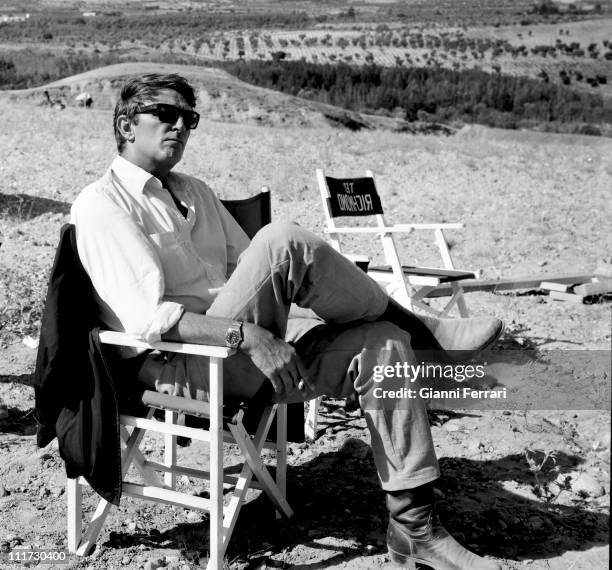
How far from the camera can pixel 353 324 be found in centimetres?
252

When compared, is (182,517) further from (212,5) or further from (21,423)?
(212,5)

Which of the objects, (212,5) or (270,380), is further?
(212,5)

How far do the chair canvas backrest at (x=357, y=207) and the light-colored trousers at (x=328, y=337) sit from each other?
7.16ft

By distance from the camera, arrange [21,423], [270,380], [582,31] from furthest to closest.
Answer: [582,31] < [21,423] < [270,380]

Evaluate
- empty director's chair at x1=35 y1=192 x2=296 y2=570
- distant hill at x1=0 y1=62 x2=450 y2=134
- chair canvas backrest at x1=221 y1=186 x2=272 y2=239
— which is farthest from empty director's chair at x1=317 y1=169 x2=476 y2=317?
distant hill at x1=0 y1=62 x2=450 y2=134

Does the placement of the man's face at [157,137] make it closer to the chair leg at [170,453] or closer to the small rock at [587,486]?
the chair leg at [170,453]

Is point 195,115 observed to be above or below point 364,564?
above

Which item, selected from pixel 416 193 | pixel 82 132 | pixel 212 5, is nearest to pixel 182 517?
pixel 416 193

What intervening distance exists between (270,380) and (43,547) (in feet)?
3.22

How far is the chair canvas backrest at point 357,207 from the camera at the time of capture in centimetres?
475

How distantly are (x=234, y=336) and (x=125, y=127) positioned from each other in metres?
0.89

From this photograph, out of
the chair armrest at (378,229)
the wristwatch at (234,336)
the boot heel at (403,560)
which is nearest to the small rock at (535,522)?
the boot heel at (403,560)

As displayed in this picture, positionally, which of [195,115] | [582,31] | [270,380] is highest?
[195,115]

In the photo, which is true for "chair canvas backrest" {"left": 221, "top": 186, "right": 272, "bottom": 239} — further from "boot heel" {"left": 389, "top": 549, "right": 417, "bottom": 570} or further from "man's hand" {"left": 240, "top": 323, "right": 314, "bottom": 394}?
"boot heel" {"left": 389, "top": 549, "right": 417, "bottom": 570}
